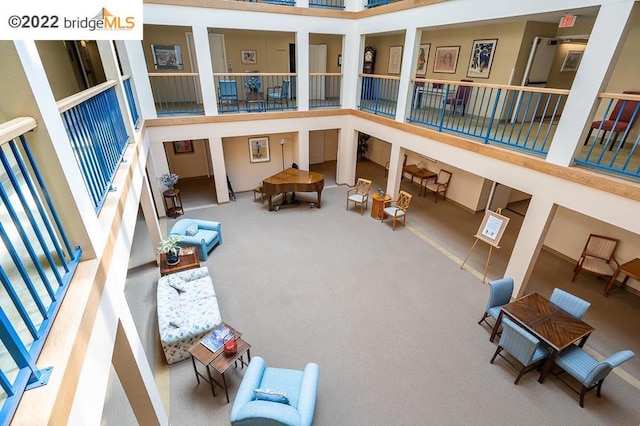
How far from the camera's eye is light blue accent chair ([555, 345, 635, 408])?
3557 millimetres

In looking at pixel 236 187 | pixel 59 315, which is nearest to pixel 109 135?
pixel 59 315

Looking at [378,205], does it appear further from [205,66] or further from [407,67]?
[205,66]

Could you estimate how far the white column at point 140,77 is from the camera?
6.52 metres

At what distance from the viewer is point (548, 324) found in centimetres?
418

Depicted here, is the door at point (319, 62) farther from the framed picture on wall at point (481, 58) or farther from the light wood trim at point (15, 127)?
the light wood trim at point (15, 127)

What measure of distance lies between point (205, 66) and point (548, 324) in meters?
8.45

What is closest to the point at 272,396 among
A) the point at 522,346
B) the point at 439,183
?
the point at 522,346

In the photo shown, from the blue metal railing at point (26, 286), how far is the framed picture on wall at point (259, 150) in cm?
755

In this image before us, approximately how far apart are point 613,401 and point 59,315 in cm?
610

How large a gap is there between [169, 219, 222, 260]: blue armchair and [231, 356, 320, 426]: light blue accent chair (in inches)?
132

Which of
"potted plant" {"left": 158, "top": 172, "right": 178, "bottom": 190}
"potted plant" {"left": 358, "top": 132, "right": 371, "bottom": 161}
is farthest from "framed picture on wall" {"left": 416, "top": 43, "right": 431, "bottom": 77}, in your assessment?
"potted plant" {"left": 158, "top": 172, "right": 178, "bottom": 190}

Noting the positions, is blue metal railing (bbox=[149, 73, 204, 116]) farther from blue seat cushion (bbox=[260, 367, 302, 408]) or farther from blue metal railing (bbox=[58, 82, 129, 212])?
blue seat cushion (bbox=[260, 367, 302, 408])

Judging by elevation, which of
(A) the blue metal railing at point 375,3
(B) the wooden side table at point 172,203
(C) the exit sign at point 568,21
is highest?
(A) the blue metal railing at point 375,3
